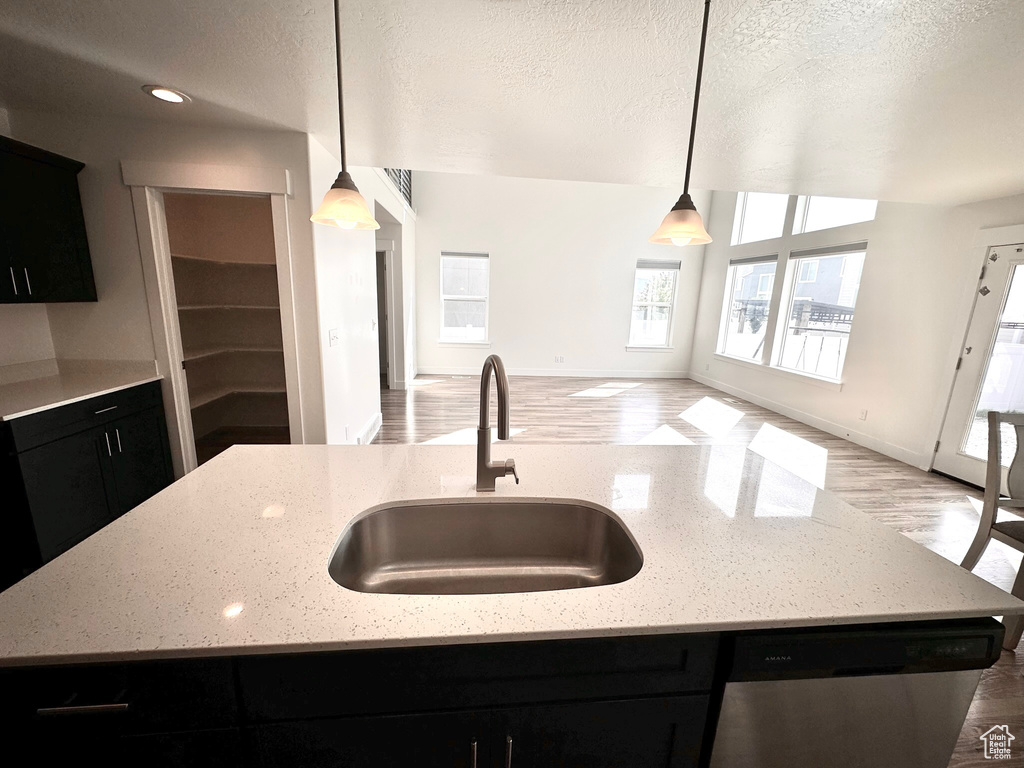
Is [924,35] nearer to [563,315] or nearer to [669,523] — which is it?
[669,523]

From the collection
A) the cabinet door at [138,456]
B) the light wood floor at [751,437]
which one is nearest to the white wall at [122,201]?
the cabinet door at [138,456]

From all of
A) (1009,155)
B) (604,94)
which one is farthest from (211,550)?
(1009,155)

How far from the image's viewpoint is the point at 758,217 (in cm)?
591

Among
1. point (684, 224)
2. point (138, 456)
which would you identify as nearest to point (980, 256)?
point (684, 224)

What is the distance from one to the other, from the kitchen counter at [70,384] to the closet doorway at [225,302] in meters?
0.78

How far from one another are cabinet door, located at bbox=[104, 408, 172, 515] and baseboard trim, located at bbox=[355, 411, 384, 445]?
132 centimetres

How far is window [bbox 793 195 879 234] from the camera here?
167 inches

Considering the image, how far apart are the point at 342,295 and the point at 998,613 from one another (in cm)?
340

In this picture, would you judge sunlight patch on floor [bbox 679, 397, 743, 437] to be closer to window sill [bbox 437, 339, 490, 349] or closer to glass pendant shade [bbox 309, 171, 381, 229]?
window sill [bbox 437, 339, 490, 349]

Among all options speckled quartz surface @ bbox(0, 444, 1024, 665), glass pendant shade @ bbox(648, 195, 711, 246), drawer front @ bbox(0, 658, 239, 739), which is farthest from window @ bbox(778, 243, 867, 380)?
drawer front @ bbox(0, 658, 239, 739)

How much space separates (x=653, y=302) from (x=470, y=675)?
7.42m

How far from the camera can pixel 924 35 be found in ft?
4.52

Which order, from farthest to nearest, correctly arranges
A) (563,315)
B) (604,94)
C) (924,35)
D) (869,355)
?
(563,315) < (869,355) < (604,94) < (924,35)

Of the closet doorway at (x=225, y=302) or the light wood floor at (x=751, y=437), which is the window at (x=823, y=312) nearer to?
the light wood floor at (x=751, y=437)
